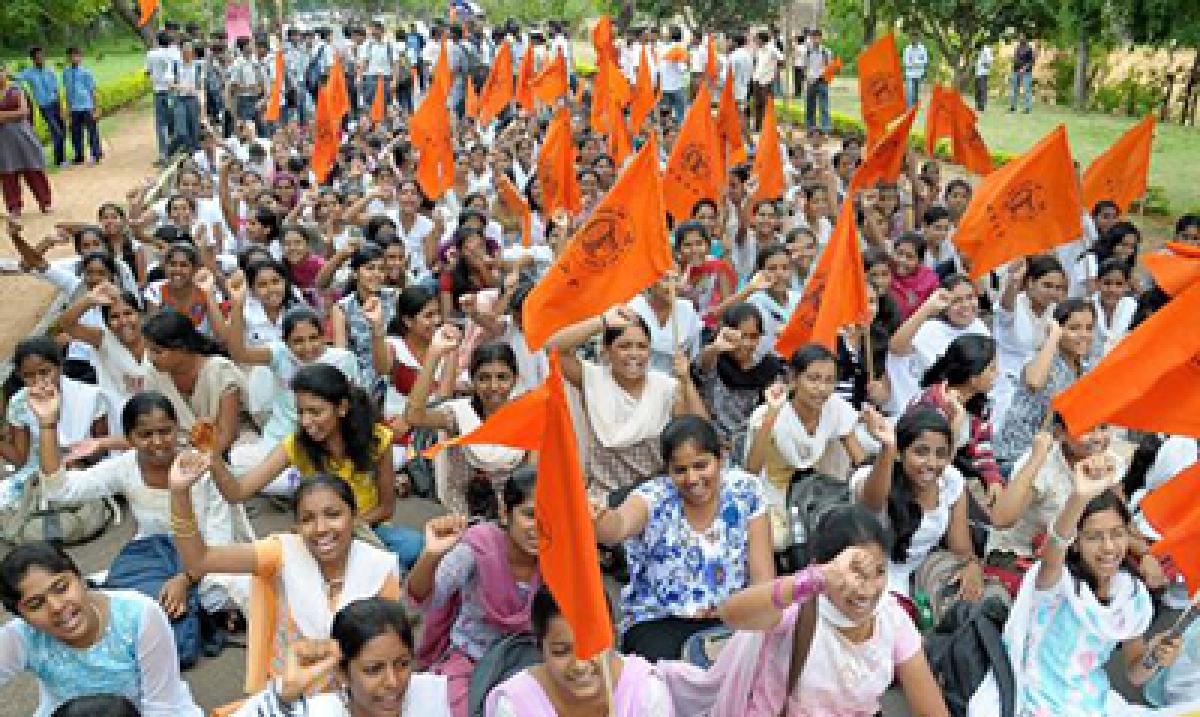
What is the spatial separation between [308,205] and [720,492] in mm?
6298

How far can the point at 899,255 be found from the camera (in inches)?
273

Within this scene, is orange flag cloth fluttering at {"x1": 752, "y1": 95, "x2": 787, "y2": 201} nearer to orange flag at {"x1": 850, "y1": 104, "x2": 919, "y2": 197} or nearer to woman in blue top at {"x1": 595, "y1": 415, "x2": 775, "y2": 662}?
orange flag at {"x1": 850, "y1": 104, "x2": 919, "y2": 197}

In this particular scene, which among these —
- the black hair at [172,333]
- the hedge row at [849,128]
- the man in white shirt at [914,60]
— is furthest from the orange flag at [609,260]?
the man in white shirt at [914,60]

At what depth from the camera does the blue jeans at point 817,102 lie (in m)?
18.9

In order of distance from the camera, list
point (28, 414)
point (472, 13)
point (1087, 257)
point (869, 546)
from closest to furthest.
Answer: point (869, 546) → point (28, 414) → point (1087, 257) → point (472, 13)

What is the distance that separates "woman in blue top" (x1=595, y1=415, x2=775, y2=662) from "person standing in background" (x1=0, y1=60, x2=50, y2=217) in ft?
37.3

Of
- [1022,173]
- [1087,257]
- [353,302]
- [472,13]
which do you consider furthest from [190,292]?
[472,13]

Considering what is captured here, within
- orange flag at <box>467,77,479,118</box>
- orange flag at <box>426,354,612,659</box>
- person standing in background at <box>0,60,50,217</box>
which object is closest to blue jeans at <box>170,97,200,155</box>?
person standing in background at <box>0,60,50,217</box>

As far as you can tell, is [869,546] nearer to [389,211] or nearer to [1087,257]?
[1087,257]

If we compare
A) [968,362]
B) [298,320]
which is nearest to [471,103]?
[298,320]

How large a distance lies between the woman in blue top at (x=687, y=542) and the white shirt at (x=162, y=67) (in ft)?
45.4

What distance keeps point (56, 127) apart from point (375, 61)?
18.3 ft

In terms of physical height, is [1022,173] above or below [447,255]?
above

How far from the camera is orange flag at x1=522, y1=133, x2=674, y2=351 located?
15.6 feet
